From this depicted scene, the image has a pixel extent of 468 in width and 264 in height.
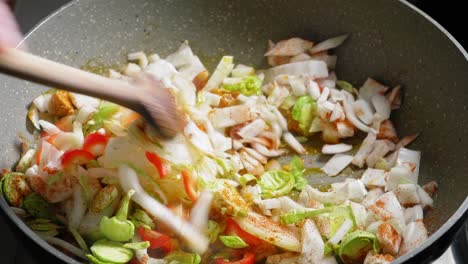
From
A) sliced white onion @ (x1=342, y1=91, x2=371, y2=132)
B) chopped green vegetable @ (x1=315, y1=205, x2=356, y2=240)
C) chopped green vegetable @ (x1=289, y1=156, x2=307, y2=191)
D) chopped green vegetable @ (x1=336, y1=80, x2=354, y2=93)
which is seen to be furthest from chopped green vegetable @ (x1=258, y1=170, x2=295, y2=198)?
chopped green vegetable @ (x1=336, y1=80, x2=354, y2=93)

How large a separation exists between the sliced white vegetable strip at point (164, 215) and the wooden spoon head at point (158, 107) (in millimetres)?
145

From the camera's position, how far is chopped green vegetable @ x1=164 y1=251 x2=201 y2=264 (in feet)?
4.69

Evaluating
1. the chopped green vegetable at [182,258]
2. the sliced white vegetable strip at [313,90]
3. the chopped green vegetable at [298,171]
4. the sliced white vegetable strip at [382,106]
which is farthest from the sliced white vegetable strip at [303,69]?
the chopped green vegetable at [182,258]

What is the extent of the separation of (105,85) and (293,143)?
58 cm

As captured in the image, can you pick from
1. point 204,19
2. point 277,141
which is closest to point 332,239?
point 277,141

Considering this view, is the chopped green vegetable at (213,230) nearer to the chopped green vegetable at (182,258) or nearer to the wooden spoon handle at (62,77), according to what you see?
the chopped green vegetable at (182,258)

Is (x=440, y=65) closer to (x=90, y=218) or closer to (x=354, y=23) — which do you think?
(x=354, y=23)

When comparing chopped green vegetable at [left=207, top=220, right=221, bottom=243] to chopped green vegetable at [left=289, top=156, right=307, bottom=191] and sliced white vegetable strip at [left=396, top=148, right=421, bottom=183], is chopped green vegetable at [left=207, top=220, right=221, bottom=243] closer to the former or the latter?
chopped green vegetable at [left=289, top=156, right=307, bottom=191]

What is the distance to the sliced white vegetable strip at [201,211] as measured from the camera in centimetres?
148

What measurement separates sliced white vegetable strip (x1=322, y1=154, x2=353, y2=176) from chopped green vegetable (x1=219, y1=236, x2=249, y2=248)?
344 millimetres

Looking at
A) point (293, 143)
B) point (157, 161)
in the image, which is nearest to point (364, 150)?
point (293, 143)

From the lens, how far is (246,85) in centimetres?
179

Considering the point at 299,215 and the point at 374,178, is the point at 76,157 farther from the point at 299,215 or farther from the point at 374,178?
the point at 374,178

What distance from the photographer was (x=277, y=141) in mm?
1730
